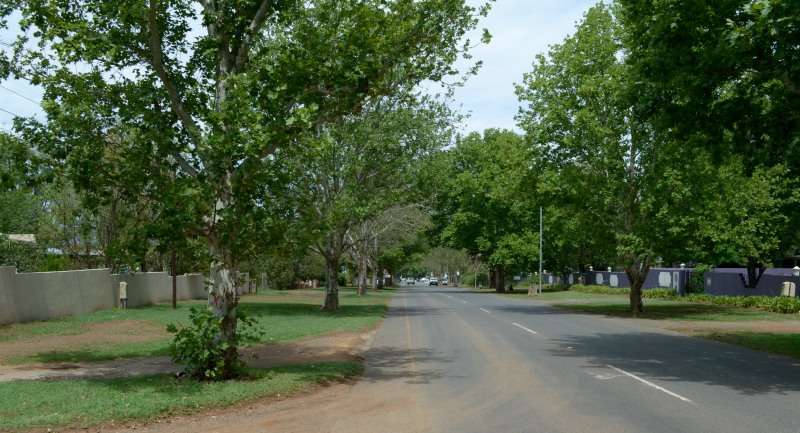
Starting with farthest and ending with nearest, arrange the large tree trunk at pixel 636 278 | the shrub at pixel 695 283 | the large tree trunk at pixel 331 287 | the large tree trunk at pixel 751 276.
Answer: the shrub at pixel 695 283 < the large tree trunk at pixel 751 276 < the large tree trunk at pixel 331 287 < the large tree trunk at pixel 636 278

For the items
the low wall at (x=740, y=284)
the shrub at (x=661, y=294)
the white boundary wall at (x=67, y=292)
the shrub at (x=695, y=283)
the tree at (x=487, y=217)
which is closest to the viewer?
the white boundary wall at (x=67, y=292)

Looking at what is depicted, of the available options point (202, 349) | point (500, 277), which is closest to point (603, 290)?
point (500, 277)

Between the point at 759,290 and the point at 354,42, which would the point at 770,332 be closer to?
the point at 354,42

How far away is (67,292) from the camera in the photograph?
2456 cm

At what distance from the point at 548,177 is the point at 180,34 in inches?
784

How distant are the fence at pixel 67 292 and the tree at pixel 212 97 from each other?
556 centimetres

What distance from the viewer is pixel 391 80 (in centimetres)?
1339

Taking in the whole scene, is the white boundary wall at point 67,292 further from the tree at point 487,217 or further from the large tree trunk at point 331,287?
the tree at point 487,217

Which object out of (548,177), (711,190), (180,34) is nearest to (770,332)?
(711,190)

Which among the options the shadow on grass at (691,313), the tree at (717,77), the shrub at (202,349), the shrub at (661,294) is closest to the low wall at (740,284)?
the shrub at (661,294)

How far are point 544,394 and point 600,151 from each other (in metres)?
19.8

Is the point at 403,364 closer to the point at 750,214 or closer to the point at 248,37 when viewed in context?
the point at 248,37

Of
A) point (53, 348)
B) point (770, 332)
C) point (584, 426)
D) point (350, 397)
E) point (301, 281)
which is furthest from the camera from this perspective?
point (301, 281)

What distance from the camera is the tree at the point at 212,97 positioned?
10.3 m
